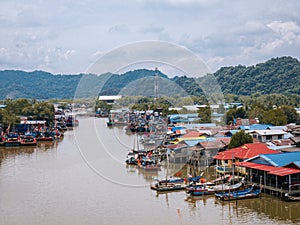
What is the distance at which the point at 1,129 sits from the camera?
22172 mm

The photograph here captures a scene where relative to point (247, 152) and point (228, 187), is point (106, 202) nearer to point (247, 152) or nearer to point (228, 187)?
point (228, 187)

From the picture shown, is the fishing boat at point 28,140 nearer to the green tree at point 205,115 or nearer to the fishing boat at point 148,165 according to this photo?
the green tree at point 205,115

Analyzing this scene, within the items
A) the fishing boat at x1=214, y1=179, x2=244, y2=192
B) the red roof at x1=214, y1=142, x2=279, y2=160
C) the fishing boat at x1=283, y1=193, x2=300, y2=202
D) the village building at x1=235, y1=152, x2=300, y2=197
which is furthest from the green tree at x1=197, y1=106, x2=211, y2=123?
the fishing boat at x1=283, y1=193, x2=300, y2=202

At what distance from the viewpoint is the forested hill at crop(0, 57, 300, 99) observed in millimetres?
12398

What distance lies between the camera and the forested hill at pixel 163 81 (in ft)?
40.7

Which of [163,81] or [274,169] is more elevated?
[163,81]

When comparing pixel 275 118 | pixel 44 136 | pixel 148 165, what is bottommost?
pixel 148 165

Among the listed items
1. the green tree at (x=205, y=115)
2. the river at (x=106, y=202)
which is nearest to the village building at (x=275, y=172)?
the river at (x=106, y=202)

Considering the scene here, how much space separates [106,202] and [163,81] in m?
6.49

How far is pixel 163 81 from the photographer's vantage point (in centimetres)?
1475

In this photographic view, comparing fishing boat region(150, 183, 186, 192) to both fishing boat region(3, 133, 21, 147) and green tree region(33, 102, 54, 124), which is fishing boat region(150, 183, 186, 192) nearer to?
fishing boat region(3, 133, 21, 147)

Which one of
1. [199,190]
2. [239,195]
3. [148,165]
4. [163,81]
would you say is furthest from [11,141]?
[239,195]

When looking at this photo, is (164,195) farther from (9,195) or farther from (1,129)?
(1,129)

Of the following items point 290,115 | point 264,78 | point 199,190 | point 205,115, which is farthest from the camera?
point 264,78
